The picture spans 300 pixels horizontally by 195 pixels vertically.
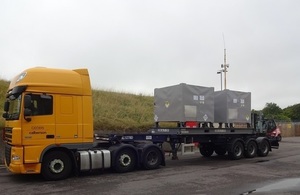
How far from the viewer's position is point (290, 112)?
92625 millimetres

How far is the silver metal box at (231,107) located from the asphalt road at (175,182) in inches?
130

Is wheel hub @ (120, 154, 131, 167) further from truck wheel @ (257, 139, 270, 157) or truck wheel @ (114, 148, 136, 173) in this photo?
truck wheel @ (257, 139, 270, 157)

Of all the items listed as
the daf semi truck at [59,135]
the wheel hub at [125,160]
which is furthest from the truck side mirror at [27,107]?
the wheel hub at [125,160]

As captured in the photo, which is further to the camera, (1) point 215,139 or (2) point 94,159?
(1) point 215,139

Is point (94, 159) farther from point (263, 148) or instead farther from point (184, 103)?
point (263, 148)

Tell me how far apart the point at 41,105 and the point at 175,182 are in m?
4.82

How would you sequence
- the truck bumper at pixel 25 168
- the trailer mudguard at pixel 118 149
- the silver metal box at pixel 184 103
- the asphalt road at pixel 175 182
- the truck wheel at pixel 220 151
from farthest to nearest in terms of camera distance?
the truck wheel at pixel 220 151 → the silver metal box at pixel 184 103 → the trailer mudguard at pixel 118 149 → the truck bumper at pixel 25 168 → the asphalt road at pixel 175 182

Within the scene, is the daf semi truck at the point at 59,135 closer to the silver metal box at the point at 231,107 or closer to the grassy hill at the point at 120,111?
the silver metal box at the point at 231,107

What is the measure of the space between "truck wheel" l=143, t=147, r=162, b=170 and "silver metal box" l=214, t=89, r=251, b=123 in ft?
14.5

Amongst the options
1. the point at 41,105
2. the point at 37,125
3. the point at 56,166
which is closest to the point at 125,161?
the point at 56,166

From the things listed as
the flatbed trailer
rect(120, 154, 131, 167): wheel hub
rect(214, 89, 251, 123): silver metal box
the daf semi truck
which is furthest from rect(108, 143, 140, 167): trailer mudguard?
rect(214, 89, 251, 123): silver metal box

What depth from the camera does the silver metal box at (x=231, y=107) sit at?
17.1 metres

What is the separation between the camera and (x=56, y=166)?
11500 mm

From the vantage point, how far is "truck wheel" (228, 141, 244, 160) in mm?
17087
